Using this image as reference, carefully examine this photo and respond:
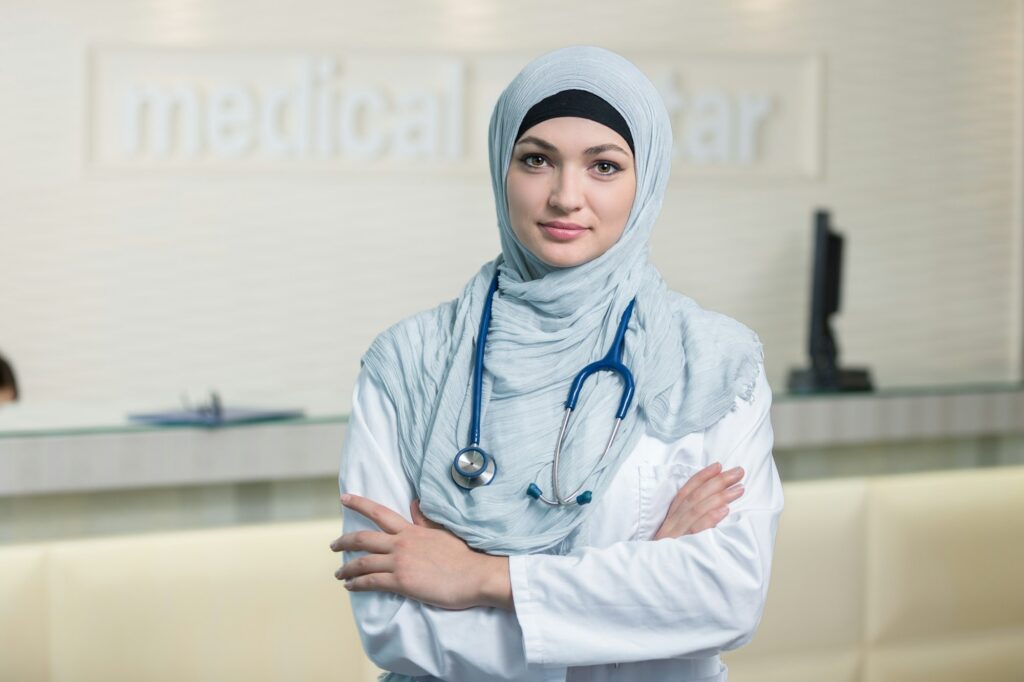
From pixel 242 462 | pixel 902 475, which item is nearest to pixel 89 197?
pixel 242 462

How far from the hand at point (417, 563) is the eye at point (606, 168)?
0.43m

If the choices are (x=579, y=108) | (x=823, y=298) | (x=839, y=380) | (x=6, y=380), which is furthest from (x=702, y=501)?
(x=823, y=298)

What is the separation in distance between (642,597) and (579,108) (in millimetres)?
525

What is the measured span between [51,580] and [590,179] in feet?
4.21

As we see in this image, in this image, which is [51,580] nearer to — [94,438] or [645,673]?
[94,438]

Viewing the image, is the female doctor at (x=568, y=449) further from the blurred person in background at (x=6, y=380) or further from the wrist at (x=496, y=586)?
the blurred person in background at (x=6, y=380)

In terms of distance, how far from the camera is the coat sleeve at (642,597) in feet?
3.96

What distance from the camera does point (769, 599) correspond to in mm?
2395

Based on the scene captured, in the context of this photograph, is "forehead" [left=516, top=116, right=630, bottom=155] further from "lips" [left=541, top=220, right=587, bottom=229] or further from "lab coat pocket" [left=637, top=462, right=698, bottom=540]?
"lab coat pocket" [left=637, top=462, right=698, bottom=540]

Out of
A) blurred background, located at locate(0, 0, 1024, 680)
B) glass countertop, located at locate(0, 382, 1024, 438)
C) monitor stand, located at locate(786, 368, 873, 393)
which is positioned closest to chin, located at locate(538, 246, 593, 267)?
glass countertop, located at locate(0, 382, 1024, 438)

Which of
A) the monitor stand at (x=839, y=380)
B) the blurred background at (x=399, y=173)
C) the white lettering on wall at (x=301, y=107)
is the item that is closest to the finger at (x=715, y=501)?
the monitor stand at (x=839, y=380)

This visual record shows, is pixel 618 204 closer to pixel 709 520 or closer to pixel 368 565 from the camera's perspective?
pixel 709 520

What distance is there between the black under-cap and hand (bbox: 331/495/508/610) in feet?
1.51

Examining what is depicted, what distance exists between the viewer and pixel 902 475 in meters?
2.60
